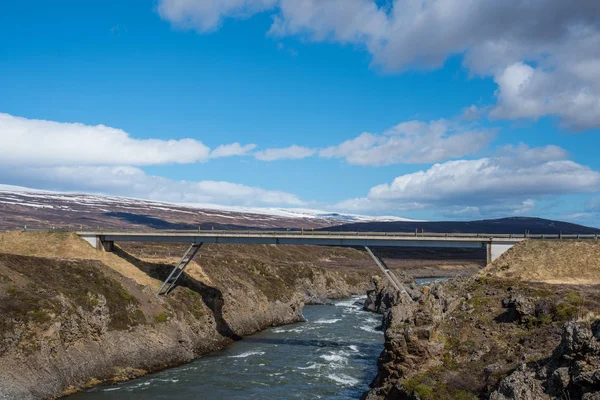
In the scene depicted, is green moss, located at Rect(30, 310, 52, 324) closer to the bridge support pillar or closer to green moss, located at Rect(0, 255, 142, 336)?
green moss, located at Rect(0, 255, 142, 336)

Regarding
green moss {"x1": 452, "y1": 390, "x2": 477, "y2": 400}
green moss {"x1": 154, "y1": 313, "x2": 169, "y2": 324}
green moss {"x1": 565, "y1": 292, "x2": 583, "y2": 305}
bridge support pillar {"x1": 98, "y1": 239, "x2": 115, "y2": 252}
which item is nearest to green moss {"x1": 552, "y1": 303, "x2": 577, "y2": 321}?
green moss {"x1": 565, "y1": 292, "x2": 583, "y2": 305}

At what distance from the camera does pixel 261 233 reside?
246ft

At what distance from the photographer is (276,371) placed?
56.5 meters

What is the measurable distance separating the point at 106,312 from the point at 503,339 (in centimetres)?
4395

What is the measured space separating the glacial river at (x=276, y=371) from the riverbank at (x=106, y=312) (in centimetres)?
288

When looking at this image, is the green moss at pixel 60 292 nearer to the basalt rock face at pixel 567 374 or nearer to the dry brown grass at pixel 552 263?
the basalt rock face at pixel 567 374

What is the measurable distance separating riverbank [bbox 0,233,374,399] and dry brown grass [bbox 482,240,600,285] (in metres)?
39.3

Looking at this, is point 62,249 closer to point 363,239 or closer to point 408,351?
point 363,239

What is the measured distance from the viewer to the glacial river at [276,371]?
160 feet

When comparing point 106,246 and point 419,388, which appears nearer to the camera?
point 419,388

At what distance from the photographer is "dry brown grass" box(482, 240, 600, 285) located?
59.8 m

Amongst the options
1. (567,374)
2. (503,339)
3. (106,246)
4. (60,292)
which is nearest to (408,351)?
(503,339)

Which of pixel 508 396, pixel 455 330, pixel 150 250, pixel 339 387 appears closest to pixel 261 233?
pixel 339 387

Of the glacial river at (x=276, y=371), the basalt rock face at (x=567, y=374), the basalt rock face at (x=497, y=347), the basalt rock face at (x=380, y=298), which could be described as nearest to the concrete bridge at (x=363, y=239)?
the basalt rock face at (x=497, y=347)
